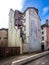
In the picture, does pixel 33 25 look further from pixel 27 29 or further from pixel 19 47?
pixel 19 47

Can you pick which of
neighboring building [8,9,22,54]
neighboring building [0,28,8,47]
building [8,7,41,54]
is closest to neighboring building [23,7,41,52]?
building [8,7,41,54]

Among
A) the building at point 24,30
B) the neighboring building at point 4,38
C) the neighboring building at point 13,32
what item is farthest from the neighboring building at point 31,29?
the neighboring building at point 4,38

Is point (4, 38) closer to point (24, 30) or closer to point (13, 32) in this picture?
point (13, 32)

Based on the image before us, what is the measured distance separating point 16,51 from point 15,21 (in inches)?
359

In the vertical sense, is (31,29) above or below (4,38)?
above

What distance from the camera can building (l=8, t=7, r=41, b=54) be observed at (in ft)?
111

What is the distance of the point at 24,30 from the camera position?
3941 cm

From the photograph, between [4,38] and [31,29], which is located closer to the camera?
[4,38]

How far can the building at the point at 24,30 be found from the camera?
33809 millimetres

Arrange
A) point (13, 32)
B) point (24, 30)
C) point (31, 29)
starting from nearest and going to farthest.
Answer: point (13, 32) → point (31, 29) → point (24, 30)

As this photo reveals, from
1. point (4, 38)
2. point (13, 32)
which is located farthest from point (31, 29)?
point (4, 38)

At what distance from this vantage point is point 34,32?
40.8m

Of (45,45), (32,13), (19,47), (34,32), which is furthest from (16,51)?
(45,45)

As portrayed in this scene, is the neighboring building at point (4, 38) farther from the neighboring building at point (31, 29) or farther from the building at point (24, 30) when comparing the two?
the neighboring building at point (31, 29)
